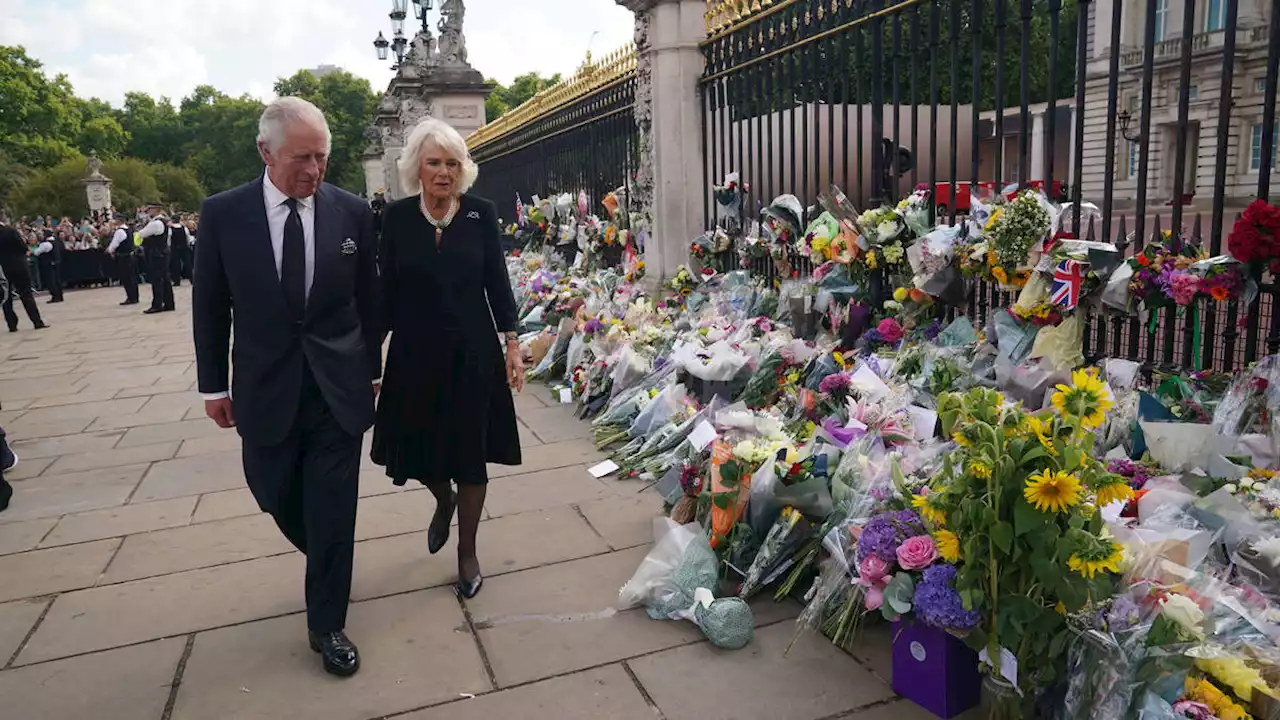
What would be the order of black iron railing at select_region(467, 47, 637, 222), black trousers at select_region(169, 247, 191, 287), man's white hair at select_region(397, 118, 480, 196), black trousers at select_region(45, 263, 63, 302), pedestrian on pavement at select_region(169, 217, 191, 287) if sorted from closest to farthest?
man's white hair at select_region(397, 118, 480, 196) < black iron railing at select_region(467, 47, 637, 222) < black trousers at select_region(45, 263, 63, 302) < pedestrian on pavement at select_region(169, 217, 191, 287) < black trousers at select_region(169, 247, 191, 287)

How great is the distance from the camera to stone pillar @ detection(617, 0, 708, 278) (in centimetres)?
709

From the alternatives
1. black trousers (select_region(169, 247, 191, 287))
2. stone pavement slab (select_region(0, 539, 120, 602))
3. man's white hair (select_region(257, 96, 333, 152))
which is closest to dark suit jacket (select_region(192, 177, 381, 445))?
man's white hair (select_region(257, 96, 333, 152))

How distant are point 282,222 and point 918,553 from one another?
7.02 ft

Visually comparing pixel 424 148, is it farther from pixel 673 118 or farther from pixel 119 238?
pixel 119 238

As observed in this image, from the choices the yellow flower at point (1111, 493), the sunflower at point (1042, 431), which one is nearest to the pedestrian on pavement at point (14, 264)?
the sunflower at point (1042, 431)

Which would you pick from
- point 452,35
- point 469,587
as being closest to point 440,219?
point 469,587

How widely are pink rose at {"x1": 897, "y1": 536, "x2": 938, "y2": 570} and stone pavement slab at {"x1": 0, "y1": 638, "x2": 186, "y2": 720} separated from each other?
2.28 metres

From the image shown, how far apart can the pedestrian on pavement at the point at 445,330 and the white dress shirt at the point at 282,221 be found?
40cm

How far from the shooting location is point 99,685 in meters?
2.90

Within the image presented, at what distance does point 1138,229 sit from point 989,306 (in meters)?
0.98

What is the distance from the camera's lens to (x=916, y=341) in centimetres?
455

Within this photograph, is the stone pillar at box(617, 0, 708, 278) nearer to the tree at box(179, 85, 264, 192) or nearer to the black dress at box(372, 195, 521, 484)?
the black dress at box(372, 195, 521, 484)

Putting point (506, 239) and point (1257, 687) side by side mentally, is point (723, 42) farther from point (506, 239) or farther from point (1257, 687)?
point (506, 239)

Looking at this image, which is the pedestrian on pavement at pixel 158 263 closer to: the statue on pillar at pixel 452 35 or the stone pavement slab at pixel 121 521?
the statue on pillar at pixel 452 35
